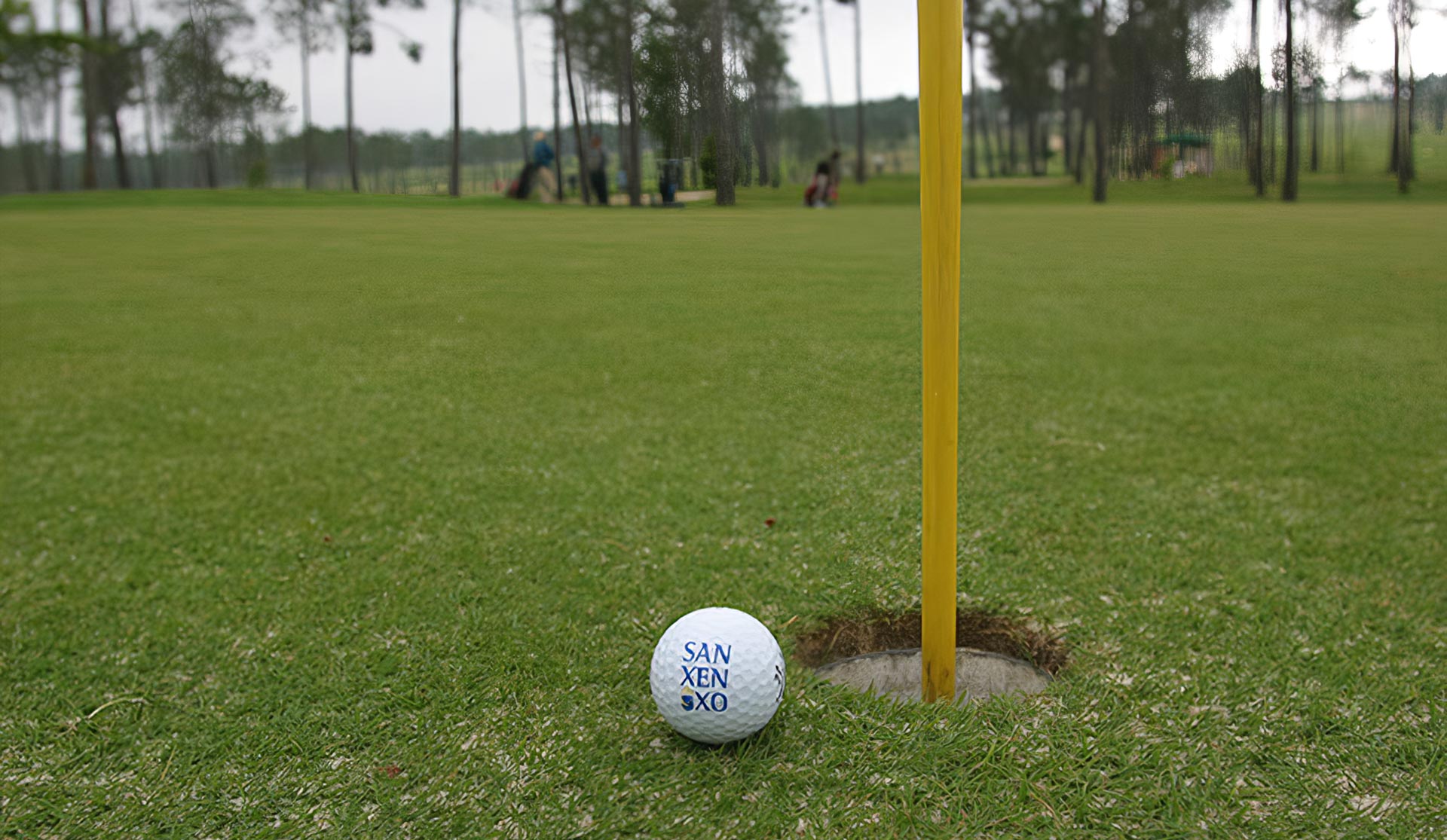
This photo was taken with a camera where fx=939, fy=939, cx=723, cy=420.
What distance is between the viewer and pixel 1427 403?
16.9 feet

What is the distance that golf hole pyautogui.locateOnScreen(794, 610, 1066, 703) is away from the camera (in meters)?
2.48

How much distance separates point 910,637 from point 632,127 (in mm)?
1713

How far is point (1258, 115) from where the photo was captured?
11.0 feet

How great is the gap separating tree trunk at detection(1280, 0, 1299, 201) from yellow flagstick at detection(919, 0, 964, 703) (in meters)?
1.85

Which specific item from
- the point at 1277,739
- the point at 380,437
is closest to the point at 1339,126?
the point at 1277,739

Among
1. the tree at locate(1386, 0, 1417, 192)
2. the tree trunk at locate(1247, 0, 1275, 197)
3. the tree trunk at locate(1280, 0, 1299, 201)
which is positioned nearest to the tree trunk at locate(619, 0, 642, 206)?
the tree trunk at locate(1247, 0, 1275, 197)

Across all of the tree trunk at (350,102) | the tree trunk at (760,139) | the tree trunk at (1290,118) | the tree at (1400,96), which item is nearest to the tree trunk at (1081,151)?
the tree at (1400,96)

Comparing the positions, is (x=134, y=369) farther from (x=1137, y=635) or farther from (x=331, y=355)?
(x=1137, y=635)

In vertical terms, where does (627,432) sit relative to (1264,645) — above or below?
above

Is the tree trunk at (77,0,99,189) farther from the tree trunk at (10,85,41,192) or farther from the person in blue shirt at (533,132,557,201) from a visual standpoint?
the person in blue shirt at (533,132,557,201)

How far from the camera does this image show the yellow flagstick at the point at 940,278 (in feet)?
5.66

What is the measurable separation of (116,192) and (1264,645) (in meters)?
17.3

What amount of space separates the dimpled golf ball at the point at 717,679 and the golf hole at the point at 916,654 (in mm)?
425

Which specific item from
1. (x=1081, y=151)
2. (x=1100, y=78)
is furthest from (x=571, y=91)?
(x=1081, y=151)
